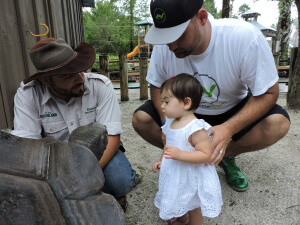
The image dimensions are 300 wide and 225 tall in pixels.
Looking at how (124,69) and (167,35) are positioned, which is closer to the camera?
(167,35)

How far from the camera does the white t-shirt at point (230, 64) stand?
66.1 inches

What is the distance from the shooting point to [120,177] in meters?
1.68

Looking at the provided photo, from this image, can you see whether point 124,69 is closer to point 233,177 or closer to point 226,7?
point 233,177

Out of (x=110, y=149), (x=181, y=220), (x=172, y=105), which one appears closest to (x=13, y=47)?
(x=110, y=149)

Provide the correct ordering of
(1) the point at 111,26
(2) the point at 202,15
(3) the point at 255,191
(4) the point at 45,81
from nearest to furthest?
(4) the point at 45,81 → (2) the point at 202,15 → (3) the point at 255,191 → (1) the point at 111,26

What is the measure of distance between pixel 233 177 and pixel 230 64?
89cm

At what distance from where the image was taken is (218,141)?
1.48m

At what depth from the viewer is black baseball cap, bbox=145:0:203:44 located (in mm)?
1496

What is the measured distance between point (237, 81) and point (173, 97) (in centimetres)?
69

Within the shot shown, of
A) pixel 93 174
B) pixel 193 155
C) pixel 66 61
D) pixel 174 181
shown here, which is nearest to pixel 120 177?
pixel 174 181

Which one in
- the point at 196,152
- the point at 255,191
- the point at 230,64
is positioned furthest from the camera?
the point at 255,191

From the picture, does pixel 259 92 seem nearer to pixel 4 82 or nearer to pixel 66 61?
pixel 66 61

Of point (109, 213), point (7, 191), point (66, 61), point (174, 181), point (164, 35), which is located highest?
point (164, 35)

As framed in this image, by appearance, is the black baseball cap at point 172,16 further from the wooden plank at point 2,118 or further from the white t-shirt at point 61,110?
the wooden plank at point 2,118
